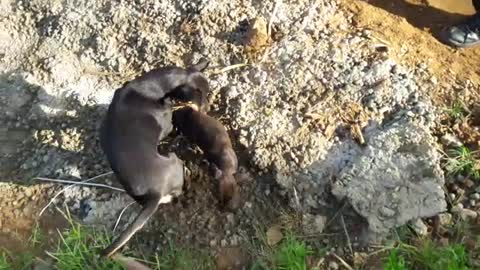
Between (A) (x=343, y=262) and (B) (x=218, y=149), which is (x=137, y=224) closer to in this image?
(B) (x=218, y=149)

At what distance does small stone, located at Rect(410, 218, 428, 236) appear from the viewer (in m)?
4.32

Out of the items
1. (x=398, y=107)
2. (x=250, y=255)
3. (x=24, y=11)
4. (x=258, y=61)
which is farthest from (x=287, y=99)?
(x=24, y=11)

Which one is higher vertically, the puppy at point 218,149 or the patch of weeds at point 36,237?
the puppy at point 218,149

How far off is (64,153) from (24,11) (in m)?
1.21

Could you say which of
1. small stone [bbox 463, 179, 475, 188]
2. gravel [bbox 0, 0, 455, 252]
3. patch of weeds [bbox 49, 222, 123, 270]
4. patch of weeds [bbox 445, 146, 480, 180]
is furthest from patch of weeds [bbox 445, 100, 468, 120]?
patch of weeds [bbox 49, 222, 123, 270]

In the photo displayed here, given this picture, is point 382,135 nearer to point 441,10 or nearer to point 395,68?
point 395,68

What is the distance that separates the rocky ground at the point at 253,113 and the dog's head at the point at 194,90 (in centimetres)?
16

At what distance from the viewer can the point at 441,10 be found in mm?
5434

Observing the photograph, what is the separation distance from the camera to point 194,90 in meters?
4.77

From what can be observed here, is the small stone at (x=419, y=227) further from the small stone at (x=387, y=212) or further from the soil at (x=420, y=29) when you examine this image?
the soil at (x=420, y=29)

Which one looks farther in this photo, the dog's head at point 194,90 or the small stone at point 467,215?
the dog's head at point 194,90

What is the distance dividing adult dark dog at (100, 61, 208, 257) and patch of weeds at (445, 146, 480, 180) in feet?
4.97

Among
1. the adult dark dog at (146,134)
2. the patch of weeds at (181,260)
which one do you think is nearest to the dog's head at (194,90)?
the adult dark dog at (146,134)

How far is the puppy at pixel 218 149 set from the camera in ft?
14.7
